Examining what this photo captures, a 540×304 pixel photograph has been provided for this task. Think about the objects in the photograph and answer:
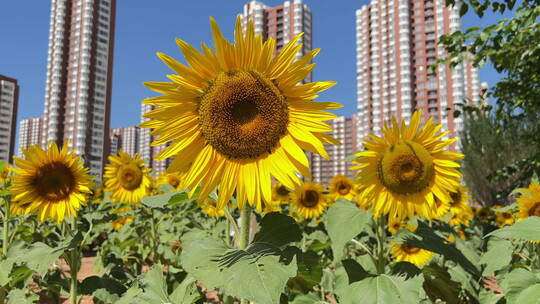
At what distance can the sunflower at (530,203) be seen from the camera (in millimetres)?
3123

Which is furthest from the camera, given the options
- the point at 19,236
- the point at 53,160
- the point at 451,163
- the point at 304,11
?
the point at 304,11

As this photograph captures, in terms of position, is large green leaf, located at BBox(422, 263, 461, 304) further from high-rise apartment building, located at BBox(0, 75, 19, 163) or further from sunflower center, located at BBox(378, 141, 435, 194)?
high-rise apartment building, located at BBox(0, 75, 19, 163)

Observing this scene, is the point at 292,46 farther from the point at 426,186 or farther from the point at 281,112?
the point at 426,186

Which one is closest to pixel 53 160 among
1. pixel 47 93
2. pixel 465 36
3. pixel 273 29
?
pixel 465 36

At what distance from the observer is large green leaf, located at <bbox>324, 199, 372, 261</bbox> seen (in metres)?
1.97

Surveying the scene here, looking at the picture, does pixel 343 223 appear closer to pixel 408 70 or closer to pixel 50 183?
pixel 50 183

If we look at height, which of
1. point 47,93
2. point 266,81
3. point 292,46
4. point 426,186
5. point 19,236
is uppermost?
point 47,93

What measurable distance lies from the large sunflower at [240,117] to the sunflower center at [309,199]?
4.43 metres

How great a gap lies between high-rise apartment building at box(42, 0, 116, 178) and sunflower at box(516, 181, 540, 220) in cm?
8437

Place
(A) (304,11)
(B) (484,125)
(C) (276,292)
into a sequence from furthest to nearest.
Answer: (A) (304,11) < (B) (484,125) < (C) (276,292)

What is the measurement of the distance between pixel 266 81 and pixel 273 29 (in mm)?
104189

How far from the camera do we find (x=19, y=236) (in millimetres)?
3838

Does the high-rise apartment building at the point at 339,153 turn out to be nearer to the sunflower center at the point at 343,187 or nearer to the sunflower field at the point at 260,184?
the sunflower center at the point at 343,187

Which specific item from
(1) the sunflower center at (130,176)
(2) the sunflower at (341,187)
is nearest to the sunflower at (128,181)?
(1) the sunflower center at (130,176)
